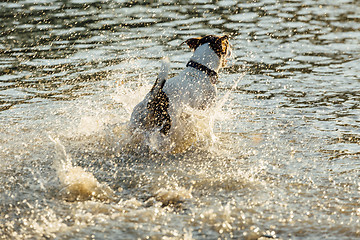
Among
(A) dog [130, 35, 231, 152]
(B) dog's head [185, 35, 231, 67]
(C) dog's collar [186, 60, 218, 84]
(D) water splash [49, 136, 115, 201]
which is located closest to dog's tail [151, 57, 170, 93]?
(A) dog [130, 35, 231, 152]

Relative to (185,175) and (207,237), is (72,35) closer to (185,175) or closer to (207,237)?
(185,175)

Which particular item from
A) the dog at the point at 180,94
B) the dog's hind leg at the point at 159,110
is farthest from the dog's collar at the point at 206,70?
the dog's hind leg at the point at 159,110

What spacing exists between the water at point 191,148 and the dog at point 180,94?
1.09 ft

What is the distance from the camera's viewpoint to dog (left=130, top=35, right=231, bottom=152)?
5715 millimetres

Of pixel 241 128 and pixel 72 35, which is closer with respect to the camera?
pixel 241 128

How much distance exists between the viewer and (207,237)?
3900 millimetres

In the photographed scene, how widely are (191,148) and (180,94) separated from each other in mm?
699

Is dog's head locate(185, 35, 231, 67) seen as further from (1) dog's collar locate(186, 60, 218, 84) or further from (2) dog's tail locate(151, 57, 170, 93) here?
(2) dog's tail locate(151, 57, 170, 93)

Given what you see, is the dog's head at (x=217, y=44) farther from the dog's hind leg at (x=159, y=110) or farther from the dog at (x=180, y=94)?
the dog's hind leg at (x=159, y=110)

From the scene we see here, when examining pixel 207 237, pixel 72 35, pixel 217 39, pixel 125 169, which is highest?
pixel 72 35

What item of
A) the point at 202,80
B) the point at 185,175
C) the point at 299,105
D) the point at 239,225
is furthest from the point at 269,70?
A: the point at 239,225

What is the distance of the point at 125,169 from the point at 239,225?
173 centimetres

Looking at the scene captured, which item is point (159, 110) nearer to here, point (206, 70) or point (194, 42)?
point (206, 70)

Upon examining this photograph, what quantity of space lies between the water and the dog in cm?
33
